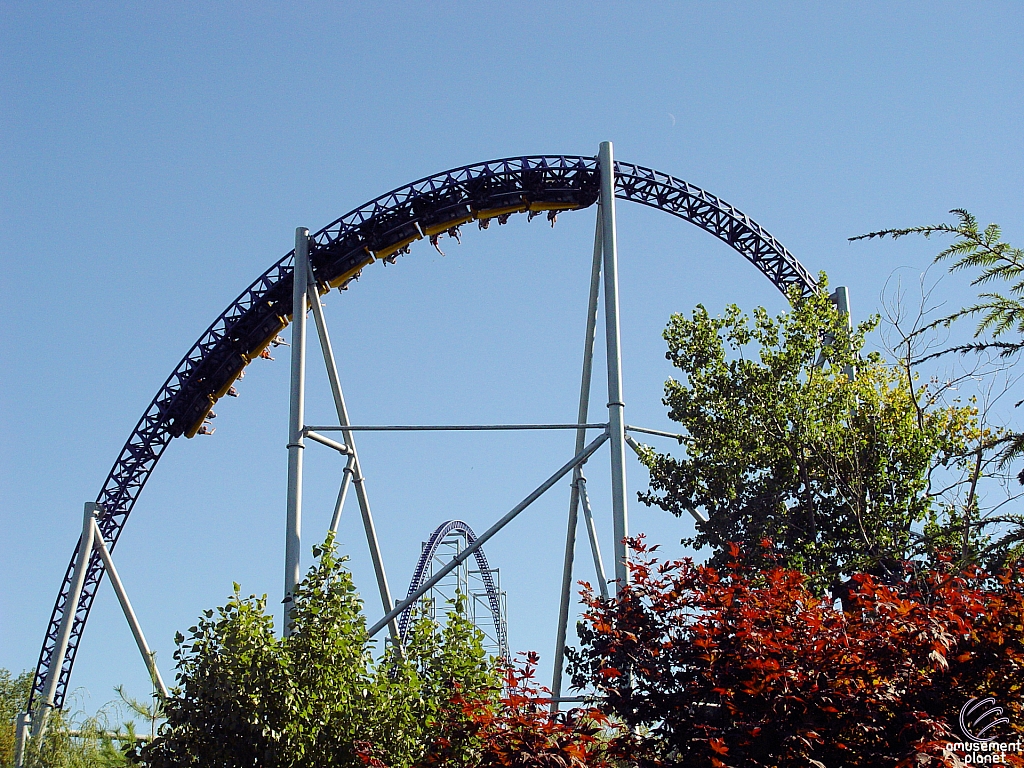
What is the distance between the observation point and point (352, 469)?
684 inches

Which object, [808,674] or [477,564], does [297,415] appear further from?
[477,564]

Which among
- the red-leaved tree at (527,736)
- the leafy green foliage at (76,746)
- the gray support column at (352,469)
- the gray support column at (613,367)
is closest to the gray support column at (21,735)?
the leafy green foliage at (76,746)

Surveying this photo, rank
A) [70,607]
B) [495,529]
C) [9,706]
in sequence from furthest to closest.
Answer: [9,706]
[70,607]
[495,529]

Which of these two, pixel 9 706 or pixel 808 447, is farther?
pixel 9 706

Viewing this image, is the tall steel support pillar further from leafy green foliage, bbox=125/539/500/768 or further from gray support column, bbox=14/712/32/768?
gray support column, bbox=14/712/32/768

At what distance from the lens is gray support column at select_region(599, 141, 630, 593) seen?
1449cm

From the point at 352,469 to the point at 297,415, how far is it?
162 cm

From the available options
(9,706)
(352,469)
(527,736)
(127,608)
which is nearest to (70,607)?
(127,608)

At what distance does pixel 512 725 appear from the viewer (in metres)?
6.74

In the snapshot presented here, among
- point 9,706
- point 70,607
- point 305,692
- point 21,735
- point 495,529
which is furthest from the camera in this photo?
point 9,706

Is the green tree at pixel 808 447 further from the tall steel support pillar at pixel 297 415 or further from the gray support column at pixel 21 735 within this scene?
the gray support column at pixel 21 735

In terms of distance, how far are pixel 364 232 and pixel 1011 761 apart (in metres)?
14.0

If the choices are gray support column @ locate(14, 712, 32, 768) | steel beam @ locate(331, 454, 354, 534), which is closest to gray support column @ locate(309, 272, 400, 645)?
steel beam @ locate(331, 454, 354, 534)

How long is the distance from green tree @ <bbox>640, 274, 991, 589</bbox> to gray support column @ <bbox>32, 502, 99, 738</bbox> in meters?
10.7
